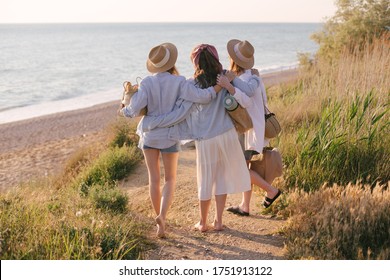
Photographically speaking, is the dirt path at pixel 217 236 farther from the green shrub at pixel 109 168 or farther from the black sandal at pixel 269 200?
the green shrub at pixel 109 168

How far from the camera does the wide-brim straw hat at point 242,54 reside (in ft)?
16.1

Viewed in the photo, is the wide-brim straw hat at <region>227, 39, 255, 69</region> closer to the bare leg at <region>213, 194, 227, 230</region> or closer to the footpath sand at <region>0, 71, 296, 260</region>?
the bare leg at <region>213, 194, 227, 230</region>

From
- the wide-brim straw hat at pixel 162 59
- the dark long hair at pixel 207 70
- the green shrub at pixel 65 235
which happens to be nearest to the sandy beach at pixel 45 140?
the green shrub at pixel 65 235

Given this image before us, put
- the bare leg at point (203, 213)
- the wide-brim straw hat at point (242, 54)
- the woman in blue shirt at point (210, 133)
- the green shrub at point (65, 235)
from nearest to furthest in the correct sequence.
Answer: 1. the green shrub at point (65, 235)
2. the woman in blue shirt at point (210, 133)
3. the wide-brim straw hat at point (242, 54)
4. the bare leg at point (203, 213)

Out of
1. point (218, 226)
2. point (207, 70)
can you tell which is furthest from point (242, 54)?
point (218, 226)

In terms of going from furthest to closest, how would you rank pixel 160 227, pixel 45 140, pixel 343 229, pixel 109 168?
pixel 45 140 < pixel 109 168 < pixel 160 227 < pixel 343 229

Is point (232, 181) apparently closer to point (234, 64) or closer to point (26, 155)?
point (234, 64)

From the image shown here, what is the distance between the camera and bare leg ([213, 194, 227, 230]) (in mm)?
5082

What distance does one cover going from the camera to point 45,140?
15.7 meters

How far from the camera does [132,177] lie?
8547mm

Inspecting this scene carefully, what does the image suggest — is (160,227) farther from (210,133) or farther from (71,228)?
(210,133)

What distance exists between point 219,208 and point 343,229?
4.33 ft

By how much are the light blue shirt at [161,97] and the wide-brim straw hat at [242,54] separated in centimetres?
46

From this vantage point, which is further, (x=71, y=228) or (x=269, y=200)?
(x=269, y=200)
